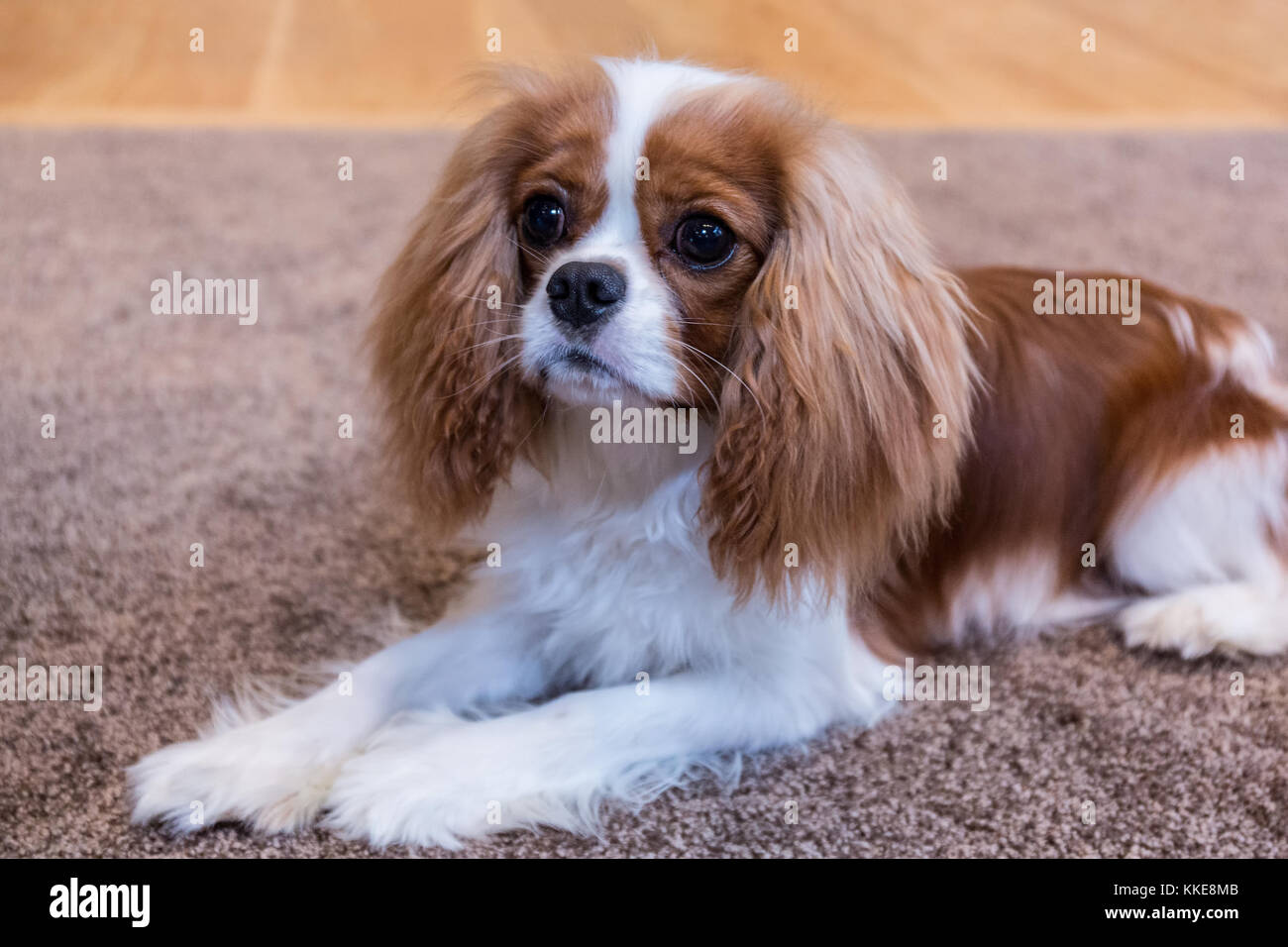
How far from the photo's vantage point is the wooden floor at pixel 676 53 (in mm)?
5035

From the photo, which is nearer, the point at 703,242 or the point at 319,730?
the point at 703,242

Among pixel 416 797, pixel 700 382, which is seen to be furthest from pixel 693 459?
pixel 416 797

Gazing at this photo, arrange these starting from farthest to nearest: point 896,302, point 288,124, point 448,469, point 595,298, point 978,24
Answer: point 978,24
point 288,124
point 448,469
point 896,302
point 595,298

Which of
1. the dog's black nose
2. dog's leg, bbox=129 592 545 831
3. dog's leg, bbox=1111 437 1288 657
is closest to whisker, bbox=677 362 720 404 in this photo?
the dog's black nose

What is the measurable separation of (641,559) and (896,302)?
0.51 m

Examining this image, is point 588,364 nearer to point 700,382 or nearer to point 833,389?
point 700,382

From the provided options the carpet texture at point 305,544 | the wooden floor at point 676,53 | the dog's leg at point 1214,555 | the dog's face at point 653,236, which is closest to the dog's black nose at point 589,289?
the dog's face at point 653,236

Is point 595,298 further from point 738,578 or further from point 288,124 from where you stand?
point 288,124

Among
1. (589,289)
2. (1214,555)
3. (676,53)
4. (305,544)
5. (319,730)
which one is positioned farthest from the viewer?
(676,53)

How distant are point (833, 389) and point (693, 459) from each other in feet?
0.72

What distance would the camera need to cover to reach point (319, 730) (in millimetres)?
1852

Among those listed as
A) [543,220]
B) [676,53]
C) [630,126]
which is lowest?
[543,220]

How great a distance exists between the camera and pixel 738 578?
1.76 meters
